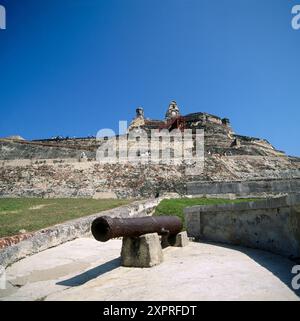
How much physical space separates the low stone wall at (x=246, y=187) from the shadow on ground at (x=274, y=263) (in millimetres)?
13008

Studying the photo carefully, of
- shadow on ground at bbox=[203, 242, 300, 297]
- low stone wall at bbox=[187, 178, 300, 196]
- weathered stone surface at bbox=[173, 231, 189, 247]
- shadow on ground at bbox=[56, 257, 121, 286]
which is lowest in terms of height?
shadow on ground at bbox=[56, 257, 121, 286]

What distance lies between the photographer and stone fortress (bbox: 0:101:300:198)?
65.6ft

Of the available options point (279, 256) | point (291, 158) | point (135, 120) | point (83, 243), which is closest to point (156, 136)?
point (291, 158)

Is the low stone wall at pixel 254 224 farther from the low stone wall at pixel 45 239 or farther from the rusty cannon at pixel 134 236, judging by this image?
the low stone wall at pixel 45 239

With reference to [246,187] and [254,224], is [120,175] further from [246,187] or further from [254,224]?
[254,224]

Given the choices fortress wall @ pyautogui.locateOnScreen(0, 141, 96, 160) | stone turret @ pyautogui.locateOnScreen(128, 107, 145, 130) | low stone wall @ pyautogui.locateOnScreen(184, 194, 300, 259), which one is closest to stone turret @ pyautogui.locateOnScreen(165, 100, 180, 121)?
stone turret @ pyautogui.locateOnScreen(128, 107, 145, 130)

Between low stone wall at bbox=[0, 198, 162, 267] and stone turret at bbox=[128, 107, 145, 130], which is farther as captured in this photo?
stone turret at bbox=[128, 107, 145, 130]

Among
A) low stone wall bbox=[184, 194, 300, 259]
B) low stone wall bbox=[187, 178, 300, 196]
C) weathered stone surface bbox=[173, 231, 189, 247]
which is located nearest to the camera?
low stone wall bbox=[184, 194, 300, 259]

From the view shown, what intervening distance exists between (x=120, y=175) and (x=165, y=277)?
17791 millimetres

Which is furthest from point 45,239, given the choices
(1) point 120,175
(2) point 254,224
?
(1) point 120,175

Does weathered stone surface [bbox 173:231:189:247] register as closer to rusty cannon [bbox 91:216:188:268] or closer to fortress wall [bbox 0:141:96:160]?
rusty cannon [bbox 91:216:188:268]

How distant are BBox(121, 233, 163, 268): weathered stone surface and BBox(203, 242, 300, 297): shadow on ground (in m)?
1.51
